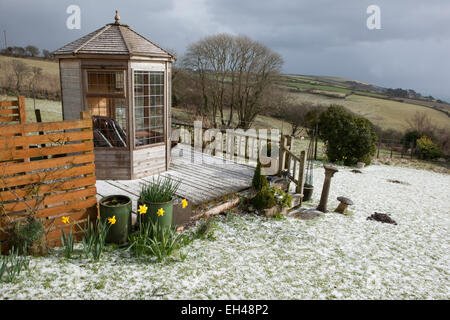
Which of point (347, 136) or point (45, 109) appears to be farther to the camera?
point (45, 109)

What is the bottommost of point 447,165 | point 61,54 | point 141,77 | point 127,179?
point 447,165

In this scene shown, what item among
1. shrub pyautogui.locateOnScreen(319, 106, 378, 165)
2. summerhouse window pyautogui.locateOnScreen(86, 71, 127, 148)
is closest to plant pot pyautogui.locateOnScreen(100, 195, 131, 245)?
summerhouse window pyautogui.locateOnScreen(86, 71, 127, 148)

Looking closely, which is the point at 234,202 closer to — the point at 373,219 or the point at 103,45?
→ the point at 373,219

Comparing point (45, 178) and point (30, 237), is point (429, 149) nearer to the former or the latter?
point (45, 178)

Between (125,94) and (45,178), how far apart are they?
289 cm

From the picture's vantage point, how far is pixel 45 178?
13.0 feet

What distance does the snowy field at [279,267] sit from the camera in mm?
3539

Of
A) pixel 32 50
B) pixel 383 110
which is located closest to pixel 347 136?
pixel 383 110

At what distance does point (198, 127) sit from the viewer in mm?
10922

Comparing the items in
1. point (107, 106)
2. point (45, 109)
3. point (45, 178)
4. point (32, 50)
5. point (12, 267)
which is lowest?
point (12, 267)

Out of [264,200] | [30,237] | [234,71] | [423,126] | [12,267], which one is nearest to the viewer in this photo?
[12,267]

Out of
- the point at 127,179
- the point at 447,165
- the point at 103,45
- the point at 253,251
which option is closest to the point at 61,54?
the point at 103,45

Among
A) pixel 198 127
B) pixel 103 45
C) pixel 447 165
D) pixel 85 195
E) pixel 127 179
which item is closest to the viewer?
pixel 85 195
